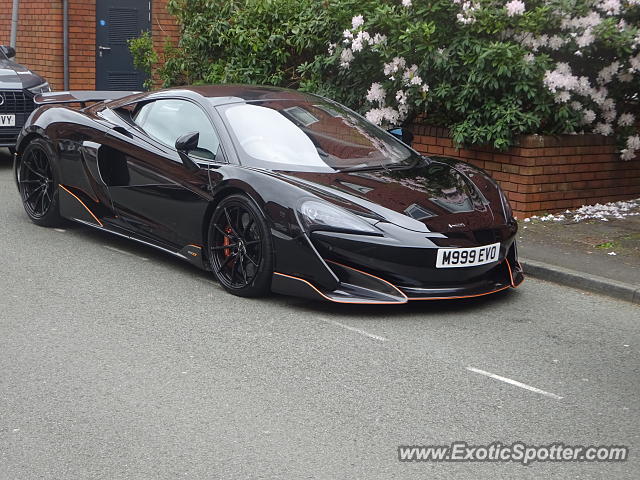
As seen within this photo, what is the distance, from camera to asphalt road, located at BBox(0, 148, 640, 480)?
4.09 m

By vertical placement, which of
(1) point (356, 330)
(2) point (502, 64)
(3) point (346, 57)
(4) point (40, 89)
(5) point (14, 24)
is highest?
(2) point (502, 64)

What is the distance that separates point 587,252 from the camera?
7859mm

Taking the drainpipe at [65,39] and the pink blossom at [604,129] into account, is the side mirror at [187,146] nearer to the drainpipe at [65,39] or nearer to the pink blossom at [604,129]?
the pink blossom at [604,129]

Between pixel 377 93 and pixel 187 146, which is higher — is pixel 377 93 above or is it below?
above

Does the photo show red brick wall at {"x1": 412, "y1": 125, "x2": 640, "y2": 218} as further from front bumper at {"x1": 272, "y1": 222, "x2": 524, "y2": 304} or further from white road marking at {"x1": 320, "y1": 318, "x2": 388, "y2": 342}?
white road marking at {"x1": 320, "y1": 318, "x2": 388, "y2": 342}

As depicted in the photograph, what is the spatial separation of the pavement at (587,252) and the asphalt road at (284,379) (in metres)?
0.15

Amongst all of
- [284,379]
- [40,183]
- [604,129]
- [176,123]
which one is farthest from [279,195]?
[604,129]

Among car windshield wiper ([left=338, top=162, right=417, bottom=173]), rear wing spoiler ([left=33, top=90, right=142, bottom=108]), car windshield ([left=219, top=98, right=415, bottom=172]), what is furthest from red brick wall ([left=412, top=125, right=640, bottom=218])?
rear wing spoiler ([left=33, top=90, right=142, bottom=108])

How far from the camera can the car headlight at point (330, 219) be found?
602cm

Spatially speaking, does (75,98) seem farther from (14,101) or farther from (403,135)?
(14,101)

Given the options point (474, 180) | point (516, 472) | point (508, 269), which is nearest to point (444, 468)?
point (516, 472)

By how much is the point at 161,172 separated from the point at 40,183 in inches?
71.9

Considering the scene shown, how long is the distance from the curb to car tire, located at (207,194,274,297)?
2143 millimetres

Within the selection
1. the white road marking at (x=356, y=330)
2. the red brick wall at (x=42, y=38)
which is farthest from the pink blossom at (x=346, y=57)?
the red brick wall at (x=42, y=38)
